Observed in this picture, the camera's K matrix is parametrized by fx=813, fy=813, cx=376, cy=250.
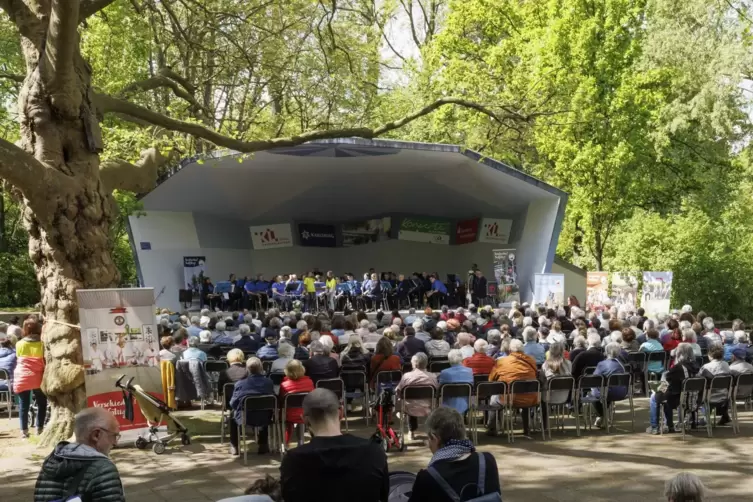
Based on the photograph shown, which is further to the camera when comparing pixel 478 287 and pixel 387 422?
pixel 478 287

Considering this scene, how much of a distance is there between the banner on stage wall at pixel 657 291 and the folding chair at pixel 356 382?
1168 cm

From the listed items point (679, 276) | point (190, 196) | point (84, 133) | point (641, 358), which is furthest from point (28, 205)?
point (679, 276)

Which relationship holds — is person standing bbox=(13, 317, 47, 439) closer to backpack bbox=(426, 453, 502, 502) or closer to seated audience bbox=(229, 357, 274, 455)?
seated audience bbox=(229, 357, 274, 455)

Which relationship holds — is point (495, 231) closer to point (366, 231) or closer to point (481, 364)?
point (366, 231)

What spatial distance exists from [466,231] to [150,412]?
2217cm

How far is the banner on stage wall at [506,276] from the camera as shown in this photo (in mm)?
23875

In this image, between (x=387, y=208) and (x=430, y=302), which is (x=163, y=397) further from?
(x=387, y=208)

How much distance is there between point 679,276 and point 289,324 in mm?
14127

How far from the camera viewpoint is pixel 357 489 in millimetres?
3115

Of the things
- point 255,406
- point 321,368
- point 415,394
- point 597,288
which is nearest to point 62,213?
point 255,406

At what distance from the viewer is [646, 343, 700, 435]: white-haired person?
29.1 feet

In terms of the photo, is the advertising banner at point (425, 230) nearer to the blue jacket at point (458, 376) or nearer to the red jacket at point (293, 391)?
the blue jacket at point (458, 376)

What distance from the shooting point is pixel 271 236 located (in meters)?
29.7

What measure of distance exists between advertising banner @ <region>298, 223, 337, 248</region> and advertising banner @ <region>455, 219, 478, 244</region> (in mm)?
4832
